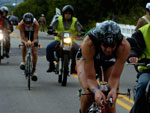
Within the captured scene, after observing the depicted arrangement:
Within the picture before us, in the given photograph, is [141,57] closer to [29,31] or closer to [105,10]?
[29,31]

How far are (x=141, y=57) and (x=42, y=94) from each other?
216 inches

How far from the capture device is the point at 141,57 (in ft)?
23.4

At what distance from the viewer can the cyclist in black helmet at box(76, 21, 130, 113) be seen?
5816 mm

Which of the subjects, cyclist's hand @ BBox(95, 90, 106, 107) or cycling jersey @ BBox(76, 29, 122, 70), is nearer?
cyclist's hand @ BBox(95, 90, 106, 107)

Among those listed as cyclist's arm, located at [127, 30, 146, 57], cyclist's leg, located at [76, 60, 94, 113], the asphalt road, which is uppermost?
cyclist's arm, located at [127, 30, 146, 57]

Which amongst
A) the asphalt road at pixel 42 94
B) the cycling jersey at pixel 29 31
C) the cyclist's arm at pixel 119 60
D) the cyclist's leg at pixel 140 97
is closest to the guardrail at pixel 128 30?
the asphalt road at pixel 42 94

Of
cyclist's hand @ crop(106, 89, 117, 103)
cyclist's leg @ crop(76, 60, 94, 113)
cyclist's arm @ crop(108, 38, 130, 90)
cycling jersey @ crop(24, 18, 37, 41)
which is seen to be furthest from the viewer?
cycling jersey @ crop(24, 18, 37, 41)

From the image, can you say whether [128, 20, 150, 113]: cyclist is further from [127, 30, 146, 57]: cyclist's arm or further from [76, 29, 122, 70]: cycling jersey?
[76, 29, 122, 70]: cycling jersey

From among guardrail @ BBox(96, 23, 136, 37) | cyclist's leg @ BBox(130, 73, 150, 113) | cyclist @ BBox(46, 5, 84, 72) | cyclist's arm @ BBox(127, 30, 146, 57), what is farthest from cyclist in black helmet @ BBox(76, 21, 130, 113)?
guardrail @ BBox(96, 23, 136, 37)

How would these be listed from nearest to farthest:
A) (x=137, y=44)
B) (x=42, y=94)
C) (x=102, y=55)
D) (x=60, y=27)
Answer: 1. (x=102, y=55)
2. (x=137, y=44)
3. (x=42, y=94)
4. (x=60, y=27)

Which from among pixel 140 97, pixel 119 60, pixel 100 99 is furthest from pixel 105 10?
pixel 100 99

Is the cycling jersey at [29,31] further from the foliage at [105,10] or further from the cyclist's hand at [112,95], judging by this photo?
the foliage at [105,10]

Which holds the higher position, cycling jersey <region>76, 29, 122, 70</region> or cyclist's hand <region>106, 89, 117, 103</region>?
cycling jersey <region>76, 29, 122, 70</region>

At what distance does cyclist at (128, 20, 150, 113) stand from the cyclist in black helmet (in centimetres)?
34
